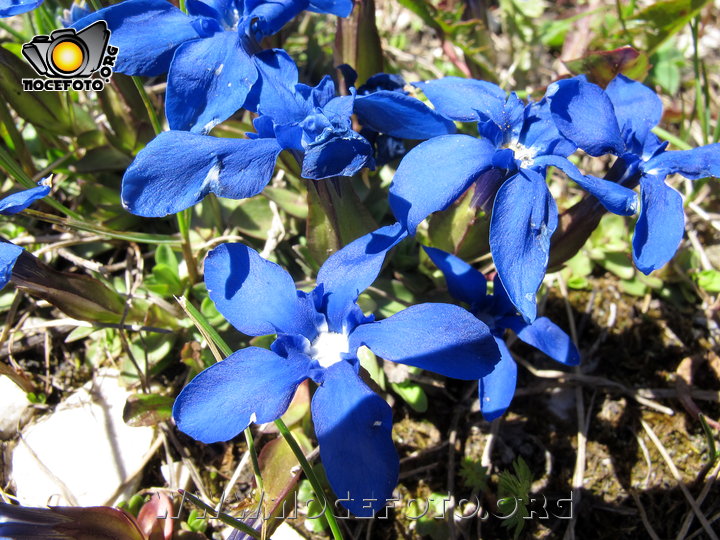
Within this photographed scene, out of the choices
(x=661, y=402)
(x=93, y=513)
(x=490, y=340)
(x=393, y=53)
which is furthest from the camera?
(x=393, y=53)


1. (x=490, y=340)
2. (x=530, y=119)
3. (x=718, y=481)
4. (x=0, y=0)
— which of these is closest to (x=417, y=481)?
(x=490, y=340)

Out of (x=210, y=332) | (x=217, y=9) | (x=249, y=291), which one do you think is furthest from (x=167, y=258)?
(x=217, y=9)

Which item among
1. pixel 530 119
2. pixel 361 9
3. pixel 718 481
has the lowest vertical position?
pixel 718 481

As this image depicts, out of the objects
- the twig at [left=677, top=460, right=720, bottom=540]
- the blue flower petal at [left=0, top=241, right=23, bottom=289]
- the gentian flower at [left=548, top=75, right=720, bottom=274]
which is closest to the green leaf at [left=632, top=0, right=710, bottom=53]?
the gentian flower at [left=548, top=75, right=720, bottom=274]

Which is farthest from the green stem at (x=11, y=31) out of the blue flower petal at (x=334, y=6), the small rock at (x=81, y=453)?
the small rock at (x=81, y=453)

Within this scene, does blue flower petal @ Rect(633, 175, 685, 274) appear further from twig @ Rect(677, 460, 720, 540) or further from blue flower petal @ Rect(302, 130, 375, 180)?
twig @ Rect(677, 460, 720, 540)

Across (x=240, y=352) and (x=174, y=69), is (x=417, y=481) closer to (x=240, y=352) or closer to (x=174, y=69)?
(x=240, y=352)

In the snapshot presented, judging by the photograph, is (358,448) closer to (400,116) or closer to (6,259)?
(400,116)
